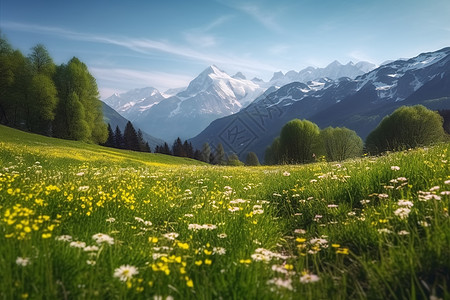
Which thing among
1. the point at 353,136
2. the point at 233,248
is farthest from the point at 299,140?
the point at 233,248

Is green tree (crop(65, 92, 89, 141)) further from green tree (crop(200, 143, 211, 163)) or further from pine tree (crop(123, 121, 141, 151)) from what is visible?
green tree (crop(200, 143, 211, 163))

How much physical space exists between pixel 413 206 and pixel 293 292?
109 inches

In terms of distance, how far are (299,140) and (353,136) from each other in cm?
2040

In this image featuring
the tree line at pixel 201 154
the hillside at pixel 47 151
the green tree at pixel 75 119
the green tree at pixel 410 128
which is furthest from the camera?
the tree line at pixel 201 154

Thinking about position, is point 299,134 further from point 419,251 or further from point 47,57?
point 419,251

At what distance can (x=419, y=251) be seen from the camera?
312 centimetres

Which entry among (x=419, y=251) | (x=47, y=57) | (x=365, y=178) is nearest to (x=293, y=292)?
(x=419, y=251)

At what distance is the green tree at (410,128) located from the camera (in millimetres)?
60609

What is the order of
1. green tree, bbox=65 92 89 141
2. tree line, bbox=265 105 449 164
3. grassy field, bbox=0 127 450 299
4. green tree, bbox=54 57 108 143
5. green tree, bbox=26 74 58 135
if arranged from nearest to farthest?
1. grassy field, bbox=0 127 450 299
2. green tree, bbox=26 74 58 135
3. green tree, bbox=65 92 89 141
4. tree line, bbox=265 105 449 164
5. green tree, bbox=54 57 108 143

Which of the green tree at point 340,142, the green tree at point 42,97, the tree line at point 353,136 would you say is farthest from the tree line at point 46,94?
the green tree at point 340,142

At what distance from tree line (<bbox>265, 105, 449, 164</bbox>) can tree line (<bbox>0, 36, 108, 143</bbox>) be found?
4612 centimetres

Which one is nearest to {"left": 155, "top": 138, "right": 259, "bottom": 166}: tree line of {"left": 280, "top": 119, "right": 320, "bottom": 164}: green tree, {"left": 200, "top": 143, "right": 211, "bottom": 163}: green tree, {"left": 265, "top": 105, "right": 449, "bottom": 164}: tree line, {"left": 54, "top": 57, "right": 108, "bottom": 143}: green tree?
{"left": 200, "top": 143, "right": 211, "bottom": 163}: green tree

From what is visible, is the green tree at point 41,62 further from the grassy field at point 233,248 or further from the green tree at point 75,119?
Result: the grassy field at point 233,248

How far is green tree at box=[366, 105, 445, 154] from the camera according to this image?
6061 cm
